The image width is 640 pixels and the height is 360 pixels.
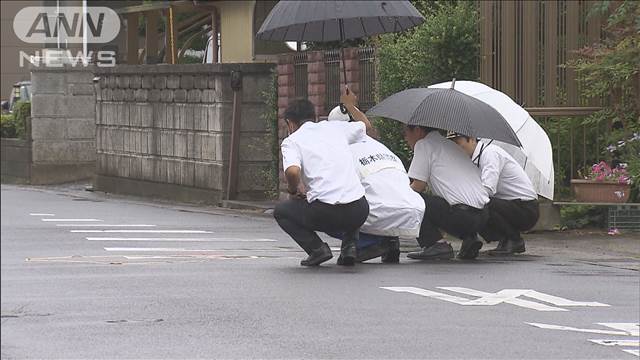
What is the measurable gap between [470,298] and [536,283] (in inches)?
48.8

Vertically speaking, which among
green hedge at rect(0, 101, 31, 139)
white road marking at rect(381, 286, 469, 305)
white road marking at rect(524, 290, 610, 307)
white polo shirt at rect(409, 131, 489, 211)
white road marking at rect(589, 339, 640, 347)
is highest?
green hedge at rect(0, 101, 31, 139)

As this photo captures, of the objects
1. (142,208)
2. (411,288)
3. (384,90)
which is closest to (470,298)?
(411,288)

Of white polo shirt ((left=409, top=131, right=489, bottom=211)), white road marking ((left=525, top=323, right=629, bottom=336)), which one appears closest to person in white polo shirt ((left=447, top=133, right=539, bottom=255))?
white polo shirt ((left=409, top=131, right=489, bottom=211))

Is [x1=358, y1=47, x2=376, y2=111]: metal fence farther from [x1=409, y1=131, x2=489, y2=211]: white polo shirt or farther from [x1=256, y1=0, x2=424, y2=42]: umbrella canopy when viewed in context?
[x1=409, y1=131, x2=489, y2=211]: white polo shirt

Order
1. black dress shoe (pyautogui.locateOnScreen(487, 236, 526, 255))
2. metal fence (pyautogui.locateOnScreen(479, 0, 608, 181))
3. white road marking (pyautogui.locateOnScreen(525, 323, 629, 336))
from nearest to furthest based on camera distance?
white road marking (pyautogui.locateOnScreen(525, 323, 629, 336)) < black dress shoe (pyautogui.locateOnScreen(487, 236, 526, 255)) < metal fence (pyautogui.locateOnScreen(479, 0, 608, 181))

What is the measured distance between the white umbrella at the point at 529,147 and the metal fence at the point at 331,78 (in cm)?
682

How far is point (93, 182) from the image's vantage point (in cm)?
3269

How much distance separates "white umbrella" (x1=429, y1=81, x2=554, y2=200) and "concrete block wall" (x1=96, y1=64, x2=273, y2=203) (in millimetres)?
9518

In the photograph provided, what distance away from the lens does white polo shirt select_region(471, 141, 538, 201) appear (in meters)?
14.2

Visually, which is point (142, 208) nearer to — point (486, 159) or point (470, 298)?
point (486, 159)

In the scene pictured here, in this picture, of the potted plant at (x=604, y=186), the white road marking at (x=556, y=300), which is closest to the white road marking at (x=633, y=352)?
the white road marking at (x=556, y=300)

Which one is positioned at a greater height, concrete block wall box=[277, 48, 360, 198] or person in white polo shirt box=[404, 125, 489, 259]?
concrete block wall box=[277, 48, 360, 198]

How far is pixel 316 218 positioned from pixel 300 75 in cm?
1085

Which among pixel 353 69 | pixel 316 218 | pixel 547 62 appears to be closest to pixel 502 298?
pixel 316 218
